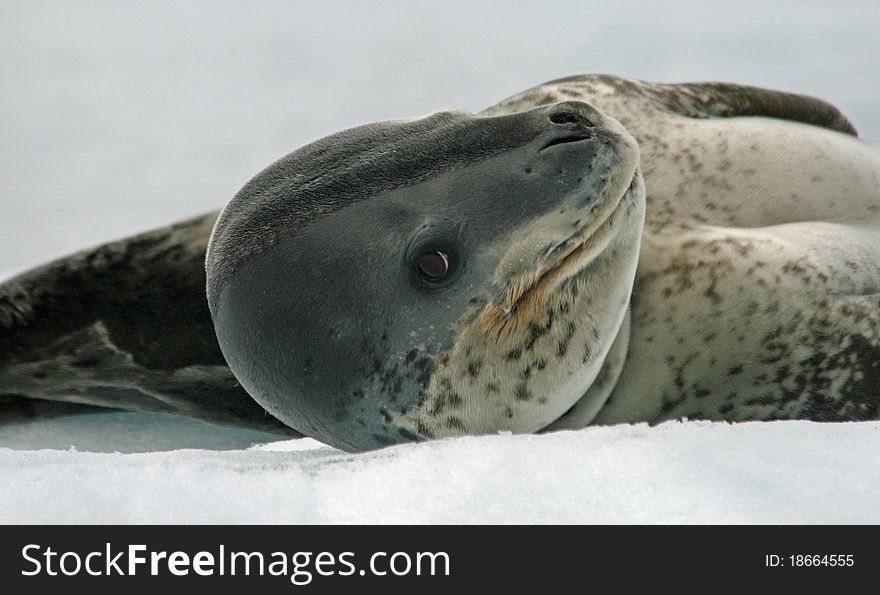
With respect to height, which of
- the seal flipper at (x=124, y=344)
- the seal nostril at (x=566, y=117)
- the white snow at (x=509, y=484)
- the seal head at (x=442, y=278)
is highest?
the seal nostril at (x=566, y=117)

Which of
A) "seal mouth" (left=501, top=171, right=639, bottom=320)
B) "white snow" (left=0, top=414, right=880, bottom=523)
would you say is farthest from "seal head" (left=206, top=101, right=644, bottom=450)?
"white snow" (left=0, top=414, right=880, bottom=523)

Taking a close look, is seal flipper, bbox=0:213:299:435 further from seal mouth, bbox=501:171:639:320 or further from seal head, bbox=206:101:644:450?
seal mouth, bbox=501:171:639:320

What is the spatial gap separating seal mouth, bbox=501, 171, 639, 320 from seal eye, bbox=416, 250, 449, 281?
13 cm

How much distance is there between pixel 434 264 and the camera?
2160 mm

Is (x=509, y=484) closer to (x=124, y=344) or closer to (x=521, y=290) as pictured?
(x=521, y=290)

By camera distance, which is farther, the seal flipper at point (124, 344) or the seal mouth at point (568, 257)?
the seal flipper at point (124, 344)

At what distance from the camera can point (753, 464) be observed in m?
1.89

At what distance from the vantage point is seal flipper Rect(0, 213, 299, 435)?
9.64 ft

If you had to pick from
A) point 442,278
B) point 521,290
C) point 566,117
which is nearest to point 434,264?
point 442,278

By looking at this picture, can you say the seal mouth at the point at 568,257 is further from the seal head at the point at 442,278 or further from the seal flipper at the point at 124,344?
the seal flipper at the point at 124,344

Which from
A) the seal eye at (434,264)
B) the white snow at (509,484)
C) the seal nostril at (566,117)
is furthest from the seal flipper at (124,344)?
the seal nostril at (566,117)

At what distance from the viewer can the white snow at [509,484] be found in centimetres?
171

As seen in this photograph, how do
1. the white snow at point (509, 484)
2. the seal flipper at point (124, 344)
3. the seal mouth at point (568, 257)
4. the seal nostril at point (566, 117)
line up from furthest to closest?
the seal flipper at point (124, 344) → the seal nostril at point (566, 117) → the seal mouth at point (568, 257) → the white snow at point (509, 484)

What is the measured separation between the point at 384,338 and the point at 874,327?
1159 mm
